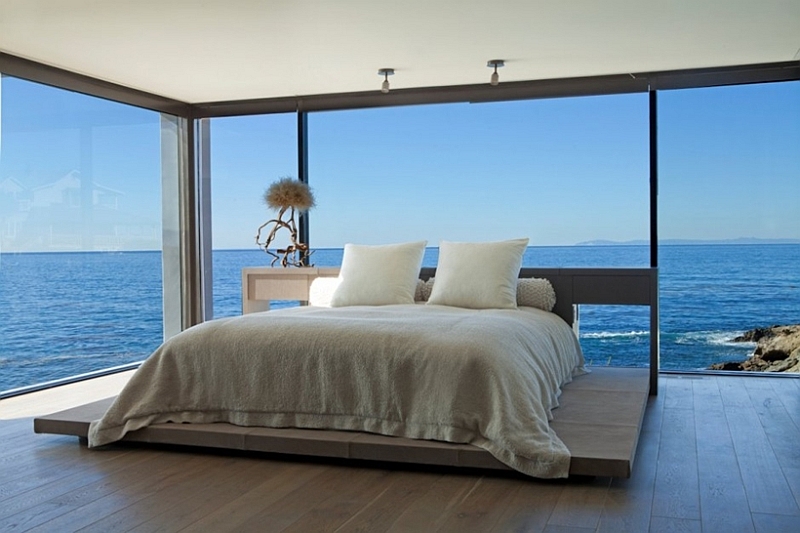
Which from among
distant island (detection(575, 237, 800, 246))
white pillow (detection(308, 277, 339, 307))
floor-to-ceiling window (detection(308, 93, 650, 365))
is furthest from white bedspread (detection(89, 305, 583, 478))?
floor-to-ceiling window (detection(308, 93, 650, 365))

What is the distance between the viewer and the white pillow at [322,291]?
5.47 meters

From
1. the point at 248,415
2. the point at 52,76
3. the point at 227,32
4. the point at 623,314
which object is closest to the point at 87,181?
the point at 52,76

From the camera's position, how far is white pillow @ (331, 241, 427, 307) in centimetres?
512

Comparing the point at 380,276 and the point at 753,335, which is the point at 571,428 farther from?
the point at 753,335

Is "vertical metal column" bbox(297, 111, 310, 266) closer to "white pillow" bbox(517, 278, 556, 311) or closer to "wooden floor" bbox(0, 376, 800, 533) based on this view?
"white pillow" bbox(517, 278, 556, 311)

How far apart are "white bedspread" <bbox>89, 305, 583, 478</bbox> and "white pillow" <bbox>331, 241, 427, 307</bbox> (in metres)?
1.01

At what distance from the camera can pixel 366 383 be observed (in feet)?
11.6

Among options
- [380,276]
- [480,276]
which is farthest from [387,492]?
[380,276]

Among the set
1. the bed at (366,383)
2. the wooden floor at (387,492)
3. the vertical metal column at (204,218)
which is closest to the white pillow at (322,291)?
the bed at (366,383)

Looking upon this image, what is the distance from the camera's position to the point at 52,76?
5.45 meters

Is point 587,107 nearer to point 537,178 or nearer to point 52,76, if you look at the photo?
point 537,178

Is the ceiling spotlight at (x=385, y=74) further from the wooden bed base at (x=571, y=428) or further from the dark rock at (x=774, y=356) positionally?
the dark rock at (x=774, y=356)

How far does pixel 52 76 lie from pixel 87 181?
1091mm

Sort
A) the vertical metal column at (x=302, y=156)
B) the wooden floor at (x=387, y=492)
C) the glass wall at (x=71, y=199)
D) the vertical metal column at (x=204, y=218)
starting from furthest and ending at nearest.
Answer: the vertical metal column at (x=204, y=218)
the vertical metal column at (x=302, y=156)
the glass wall at (x=71, y=199)
the wooden floor at (x=387, y=492)
